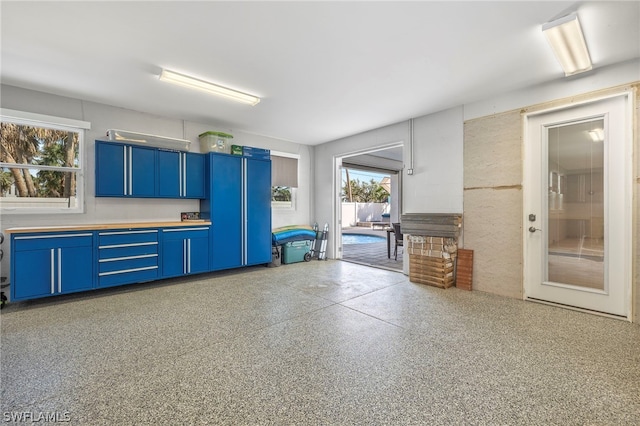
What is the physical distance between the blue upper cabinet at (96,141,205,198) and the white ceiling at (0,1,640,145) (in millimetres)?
762

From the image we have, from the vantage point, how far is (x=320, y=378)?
1.97 meters

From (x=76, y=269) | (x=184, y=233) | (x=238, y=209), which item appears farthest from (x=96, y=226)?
(x=238, y=209)

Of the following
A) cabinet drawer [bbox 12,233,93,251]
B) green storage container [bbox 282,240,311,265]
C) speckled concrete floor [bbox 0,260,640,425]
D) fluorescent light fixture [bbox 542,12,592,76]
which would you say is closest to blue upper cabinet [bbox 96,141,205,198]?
cabinet drawer [bbox 12,233,93,251]

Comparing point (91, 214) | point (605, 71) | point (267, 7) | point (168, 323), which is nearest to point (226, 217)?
point (91, 214)

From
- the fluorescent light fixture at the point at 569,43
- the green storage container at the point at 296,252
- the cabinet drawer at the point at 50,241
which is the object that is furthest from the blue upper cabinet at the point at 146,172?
the fluorescent light fixture at the point at 569,43

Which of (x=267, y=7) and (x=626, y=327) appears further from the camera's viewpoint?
(x=626, y=327)

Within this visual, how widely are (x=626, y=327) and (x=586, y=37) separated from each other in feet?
9.36

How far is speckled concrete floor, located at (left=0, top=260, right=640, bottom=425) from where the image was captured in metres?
1.65

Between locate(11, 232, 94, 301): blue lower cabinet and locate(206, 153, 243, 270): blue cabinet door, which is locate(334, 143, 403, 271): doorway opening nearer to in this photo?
locate(206, 153, 243, 270): blue cabinet door

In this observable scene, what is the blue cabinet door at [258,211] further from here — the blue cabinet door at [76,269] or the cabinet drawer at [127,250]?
the blue cabinet door at [76,269]

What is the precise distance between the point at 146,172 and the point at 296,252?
3.23 metres

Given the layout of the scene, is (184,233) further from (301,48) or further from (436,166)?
(436,166)

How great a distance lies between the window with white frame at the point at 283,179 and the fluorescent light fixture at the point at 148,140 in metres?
2.05

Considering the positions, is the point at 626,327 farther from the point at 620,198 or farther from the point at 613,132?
the point at 613,132
